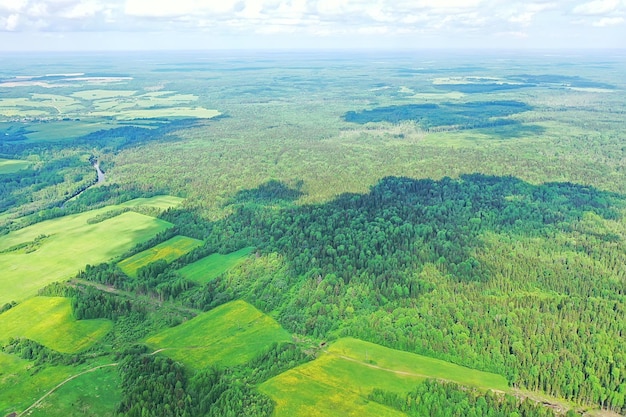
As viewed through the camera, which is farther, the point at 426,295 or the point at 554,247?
the point at 554,247

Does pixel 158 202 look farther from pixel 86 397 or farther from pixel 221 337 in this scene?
pixel 86 397

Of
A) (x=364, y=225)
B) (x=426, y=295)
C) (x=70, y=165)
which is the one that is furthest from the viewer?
(x=70, y=165)

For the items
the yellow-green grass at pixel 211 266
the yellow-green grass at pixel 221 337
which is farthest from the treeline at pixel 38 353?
the yellow-green grass at pixel 211 266

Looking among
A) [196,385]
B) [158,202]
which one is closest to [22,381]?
[196,385]

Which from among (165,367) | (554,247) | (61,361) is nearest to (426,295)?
(554,247)

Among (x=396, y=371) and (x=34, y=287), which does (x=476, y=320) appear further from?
(x=34, y=287)

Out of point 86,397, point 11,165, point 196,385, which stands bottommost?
point 86,397

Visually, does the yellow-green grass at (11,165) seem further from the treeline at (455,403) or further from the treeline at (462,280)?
the treeline at (455,403)
